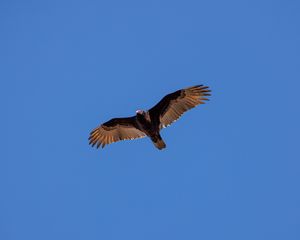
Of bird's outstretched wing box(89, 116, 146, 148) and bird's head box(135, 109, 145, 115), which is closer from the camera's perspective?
bird's head box(135, 109, 145, 115)

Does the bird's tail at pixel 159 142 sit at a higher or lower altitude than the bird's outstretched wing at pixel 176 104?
lower

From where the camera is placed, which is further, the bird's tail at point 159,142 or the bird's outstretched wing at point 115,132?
the bird's outstretched wing at point 115,132

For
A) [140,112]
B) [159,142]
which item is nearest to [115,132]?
[140,112]

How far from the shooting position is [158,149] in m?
24.1

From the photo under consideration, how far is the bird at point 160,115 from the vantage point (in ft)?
79.0

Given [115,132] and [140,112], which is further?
[115,132]

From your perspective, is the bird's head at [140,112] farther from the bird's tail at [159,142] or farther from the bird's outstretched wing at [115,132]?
the bird's tail at [159,142]

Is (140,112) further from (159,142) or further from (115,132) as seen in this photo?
(115,132)

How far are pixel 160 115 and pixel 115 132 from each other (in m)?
1.75

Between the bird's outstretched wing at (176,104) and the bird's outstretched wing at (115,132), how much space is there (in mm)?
792

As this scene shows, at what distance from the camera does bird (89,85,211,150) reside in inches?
949

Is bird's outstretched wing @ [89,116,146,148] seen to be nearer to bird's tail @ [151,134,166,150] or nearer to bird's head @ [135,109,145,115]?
bird's head @ [135,109,145,115]

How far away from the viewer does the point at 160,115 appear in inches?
961

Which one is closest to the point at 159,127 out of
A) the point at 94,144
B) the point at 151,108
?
the point at 151,108
